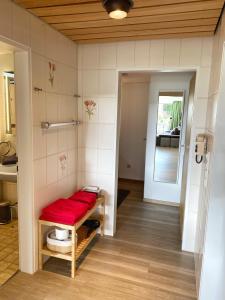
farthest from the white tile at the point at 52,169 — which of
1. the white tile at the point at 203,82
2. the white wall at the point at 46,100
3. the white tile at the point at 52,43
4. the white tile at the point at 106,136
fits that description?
the white tile at the point at 203,82

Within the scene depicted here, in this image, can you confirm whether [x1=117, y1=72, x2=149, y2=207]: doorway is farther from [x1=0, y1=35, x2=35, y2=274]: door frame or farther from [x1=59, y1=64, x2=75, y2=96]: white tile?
[x1=0, y1=35, x2=35, y2=274]: door frame

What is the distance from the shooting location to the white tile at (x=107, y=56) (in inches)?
97.3

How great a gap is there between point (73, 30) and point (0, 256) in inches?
91.6

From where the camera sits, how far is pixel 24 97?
1857mm

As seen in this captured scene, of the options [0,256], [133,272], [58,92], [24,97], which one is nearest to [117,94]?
[58,92]

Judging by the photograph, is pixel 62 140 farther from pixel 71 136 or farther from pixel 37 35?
pixel 37 35

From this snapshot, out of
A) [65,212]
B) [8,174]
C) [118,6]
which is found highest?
[118,6]

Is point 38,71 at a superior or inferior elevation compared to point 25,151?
superior

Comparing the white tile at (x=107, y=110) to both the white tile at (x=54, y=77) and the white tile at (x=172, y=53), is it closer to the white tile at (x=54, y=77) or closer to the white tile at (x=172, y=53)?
the white tile at (x=54, y=77)

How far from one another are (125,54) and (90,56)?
1.32 ft

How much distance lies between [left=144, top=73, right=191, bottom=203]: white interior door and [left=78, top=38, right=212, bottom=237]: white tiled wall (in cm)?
121

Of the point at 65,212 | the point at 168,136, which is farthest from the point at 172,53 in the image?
the point at 65,212

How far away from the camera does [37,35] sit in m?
1.90

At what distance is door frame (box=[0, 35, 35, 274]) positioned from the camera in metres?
1.83
